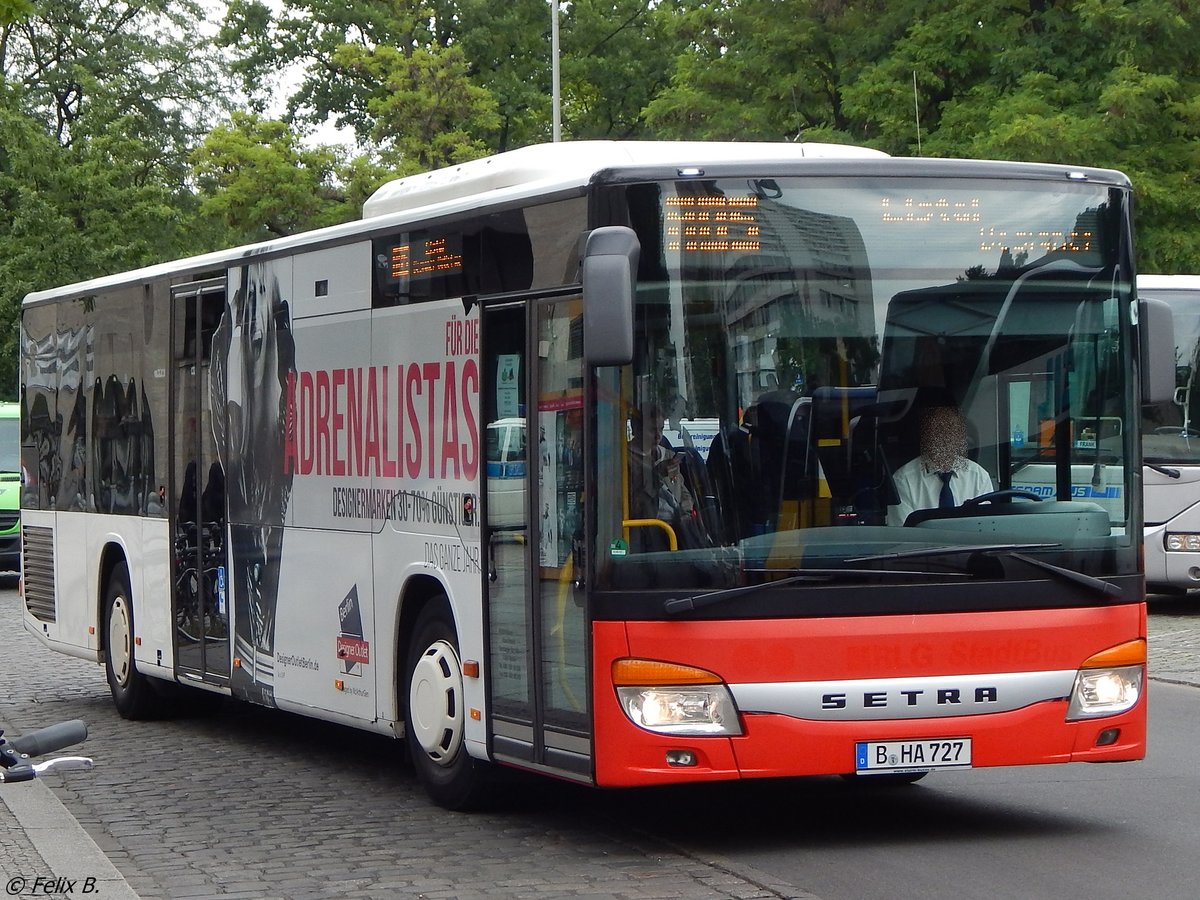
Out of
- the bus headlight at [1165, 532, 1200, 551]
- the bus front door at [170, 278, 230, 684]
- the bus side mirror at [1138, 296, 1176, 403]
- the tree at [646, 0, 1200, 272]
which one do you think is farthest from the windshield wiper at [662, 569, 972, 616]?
the tree at [646, 0, 1200, 272]

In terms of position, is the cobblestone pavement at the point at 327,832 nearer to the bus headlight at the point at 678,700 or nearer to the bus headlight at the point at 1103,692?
the bus headlight at the point at 678,700

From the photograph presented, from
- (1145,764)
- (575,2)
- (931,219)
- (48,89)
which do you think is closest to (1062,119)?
(1145,764)

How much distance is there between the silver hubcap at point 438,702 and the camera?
366 inches

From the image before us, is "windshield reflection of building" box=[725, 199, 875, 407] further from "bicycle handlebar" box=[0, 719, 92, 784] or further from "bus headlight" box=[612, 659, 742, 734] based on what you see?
"bicycle handlebar" box=[0, 719, 92, 784]

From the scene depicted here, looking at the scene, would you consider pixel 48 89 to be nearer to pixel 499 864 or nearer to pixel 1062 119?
pixel 1062 119

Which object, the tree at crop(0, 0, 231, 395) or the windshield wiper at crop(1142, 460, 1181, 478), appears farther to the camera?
the tree at crop(0, 0, 231, 395)

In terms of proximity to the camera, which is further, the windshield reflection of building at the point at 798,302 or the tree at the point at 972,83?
the tree at the point at 972,83

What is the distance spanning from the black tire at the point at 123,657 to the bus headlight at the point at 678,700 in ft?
22.3

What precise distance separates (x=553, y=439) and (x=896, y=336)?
1463 mm

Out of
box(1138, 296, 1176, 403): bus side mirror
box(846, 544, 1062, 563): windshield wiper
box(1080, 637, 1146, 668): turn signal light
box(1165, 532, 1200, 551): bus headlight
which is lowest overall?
box(1165, 532, 1200, 551): bus headlight

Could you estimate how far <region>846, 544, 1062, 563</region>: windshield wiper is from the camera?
26.2 feet

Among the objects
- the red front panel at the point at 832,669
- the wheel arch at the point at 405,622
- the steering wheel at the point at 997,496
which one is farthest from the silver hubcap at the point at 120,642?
→ the steering wheel at the point at 997,496

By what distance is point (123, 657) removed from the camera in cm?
1405

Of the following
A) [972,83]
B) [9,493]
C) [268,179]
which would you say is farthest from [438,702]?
[268,179]
